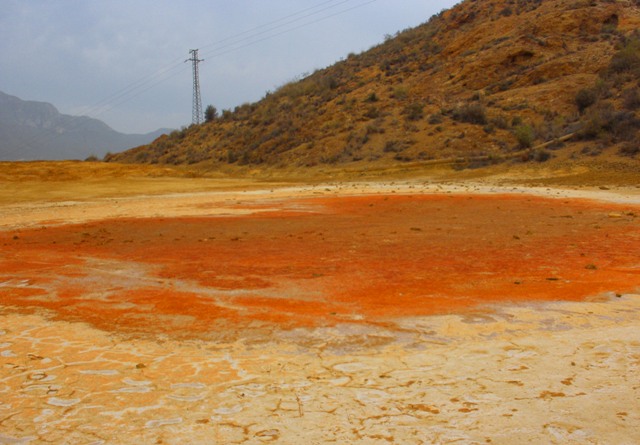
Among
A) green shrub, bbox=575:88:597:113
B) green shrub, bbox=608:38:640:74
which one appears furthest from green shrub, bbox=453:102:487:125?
green shrub, bbox=608:38:640:74

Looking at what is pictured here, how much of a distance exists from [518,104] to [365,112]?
12.8 metres

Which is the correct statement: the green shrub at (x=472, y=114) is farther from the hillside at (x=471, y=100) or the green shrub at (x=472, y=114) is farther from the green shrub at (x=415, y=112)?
the green shrub at (x=415, y=112)

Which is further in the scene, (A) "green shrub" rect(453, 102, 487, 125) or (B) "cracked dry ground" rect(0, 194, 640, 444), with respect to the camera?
(A) "green shrub" rect(453, 102, 487, 125)

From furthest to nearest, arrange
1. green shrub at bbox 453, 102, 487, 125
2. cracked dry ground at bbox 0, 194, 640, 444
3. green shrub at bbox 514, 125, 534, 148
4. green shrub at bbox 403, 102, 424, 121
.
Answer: green shrub at bbox 403, 102, 424, 121 < green shrub at bbox 453, 102, 487, 125 < green shrub at bbox 514, 125, 534, 148 < cracked dry ground at bbox 0, 194, 640, 444

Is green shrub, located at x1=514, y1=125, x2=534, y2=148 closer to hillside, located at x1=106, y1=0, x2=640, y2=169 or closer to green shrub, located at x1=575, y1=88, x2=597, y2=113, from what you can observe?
hillside, located at x1=106, y1=0, x2=640, y2=169

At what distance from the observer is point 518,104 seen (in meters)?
38.5

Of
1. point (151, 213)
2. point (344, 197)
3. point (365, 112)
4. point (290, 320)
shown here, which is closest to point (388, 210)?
point (344, 197)

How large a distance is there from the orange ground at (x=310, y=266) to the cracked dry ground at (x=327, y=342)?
0.18 feet

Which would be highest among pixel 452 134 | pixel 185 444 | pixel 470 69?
pixel 470 69

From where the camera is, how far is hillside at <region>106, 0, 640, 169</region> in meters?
32.6

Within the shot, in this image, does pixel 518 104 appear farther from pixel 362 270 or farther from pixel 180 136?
pixel 180 136

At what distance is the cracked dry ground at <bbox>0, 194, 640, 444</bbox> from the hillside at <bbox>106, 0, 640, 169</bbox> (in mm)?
21213

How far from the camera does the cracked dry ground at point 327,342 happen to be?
4.02m

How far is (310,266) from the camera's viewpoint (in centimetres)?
970
